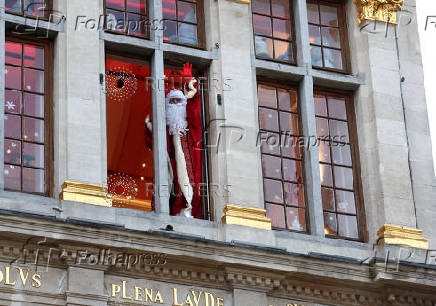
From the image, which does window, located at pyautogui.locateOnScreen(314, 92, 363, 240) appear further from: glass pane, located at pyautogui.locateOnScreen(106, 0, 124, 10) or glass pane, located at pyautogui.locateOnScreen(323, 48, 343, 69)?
glass pane, located at pyautogui.locateOnScreen(106, 0, 124, 10)

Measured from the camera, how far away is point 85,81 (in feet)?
111

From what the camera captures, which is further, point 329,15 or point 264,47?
point 329,15

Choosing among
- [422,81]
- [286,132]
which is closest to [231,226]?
[286,132]

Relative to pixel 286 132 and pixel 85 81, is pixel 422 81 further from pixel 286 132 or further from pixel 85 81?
pixel 85 81

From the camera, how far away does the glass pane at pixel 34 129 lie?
33369mm

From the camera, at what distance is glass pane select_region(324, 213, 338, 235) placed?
35062 millimetres

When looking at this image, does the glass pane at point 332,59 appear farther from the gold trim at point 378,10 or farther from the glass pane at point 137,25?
the glass pane at point 137,25

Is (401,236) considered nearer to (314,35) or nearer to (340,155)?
(340,155)

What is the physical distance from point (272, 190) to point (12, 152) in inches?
202

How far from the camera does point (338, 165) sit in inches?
1411

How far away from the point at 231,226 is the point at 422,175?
4533mm

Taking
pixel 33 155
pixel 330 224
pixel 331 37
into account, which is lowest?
pixel 330 224

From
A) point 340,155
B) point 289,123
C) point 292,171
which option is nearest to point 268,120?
point 289,123

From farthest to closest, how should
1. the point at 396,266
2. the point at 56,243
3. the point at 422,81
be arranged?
the point at 422,81
the point at 396,266
the point at 56,243
